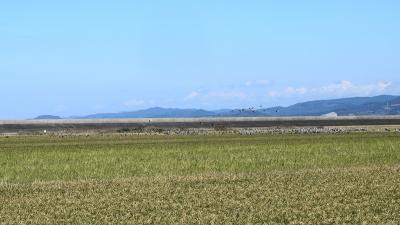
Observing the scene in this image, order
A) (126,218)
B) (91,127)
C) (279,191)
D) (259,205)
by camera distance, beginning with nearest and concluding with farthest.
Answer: (126,218) → (259,205) → (279,191) → (91,127)

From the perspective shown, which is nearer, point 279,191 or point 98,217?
point 98,217

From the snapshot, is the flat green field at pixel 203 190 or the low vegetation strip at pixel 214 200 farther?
the flat green field at pixel 203 190

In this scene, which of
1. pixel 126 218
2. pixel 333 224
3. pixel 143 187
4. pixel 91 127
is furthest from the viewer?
pixel 91 127

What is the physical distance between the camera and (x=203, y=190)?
24172mm

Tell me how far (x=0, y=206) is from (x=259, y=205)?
843 cm

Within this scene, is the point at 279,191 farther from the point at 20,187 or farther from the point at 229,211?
the point at 20,187

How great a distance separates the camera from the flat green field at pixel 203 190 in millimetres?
18656

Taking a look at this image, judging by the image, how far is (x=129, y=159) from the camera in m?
41.3

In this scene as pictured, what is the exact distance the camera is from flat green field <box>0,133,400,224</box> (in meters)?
18.7

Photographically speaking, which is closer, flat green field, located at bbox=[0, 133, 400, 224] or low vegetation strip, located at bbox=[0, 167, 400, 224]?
low vegetation strip, located at bbox=[0, 167, 400, 224]

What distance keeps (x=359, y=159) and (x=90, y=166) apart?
15759 millimetres

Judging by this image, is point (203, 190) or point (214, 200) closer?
point (214, 200)

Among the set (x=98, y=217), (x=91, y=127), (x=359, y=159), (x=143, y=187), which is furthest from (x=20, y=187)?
(x=91, y=127)

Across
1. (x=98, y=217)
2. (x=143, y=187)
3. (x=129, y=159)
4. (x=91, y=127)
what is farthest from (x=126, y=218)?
(x=91, y=127)
